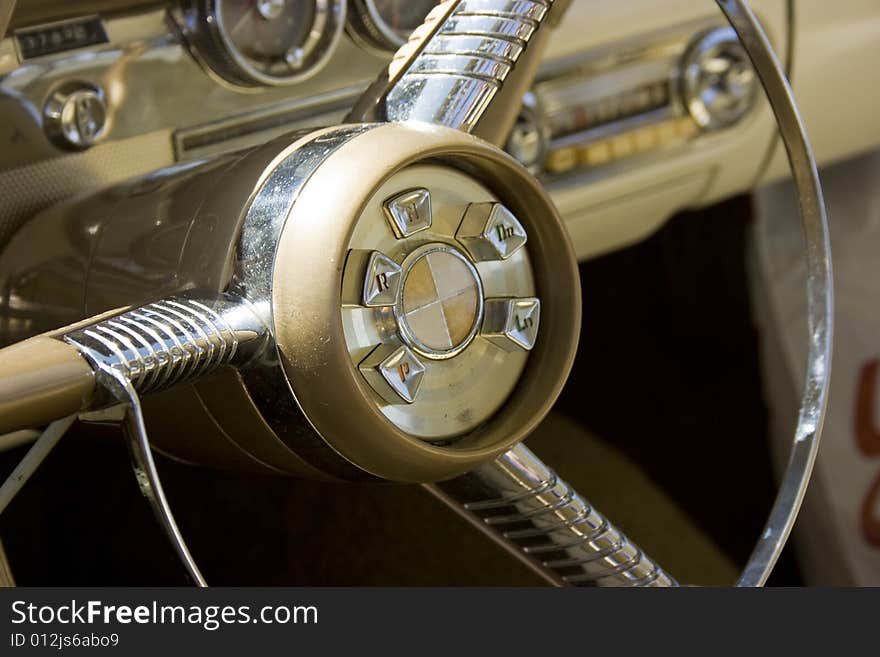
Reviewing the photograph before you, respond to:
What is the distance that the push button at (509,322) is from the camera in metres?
0.64

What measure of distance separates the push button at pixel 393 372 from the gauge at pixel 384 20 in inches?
15.4

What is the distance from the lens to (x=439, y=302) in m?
0.61

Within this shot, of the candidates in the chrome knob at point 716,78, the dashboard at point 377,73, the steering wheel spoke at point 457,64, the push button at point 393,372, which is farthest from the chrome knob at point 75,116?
the chrome knob at point 716,78

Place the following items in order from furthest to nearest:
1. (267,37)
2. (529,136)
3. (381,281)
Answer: (529,136), (267,37), (381,281)

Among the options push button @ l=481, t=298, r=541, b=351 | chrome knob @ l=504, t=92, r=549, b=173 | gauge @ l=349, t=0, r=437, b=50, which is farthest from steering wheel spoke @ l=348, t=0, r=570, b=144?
chrome knob @ l=504, t=92, r=549, b=173

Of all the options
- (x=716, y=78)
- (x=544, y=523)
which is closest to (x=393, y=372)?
(x=544, y=523)

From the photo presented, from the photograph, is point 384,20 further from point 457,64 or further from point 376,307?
point 376,307

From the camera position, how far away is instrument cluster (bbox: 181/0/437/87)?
0.83 meters

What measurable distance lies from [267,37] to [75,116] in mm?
155

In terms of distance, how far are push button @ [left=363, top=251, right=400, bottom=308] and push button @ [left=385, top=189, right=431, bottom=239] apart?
0.02 meters

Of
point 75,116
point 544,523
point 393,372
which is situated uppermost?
point 75,116

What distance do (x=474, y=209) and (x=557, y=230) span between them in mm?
51

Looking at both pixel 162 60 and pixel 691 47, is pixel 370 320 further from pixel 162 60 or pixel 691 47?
pixel 691 47

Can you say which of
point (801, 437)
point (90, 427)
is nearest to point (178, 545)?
point (90, 427)
